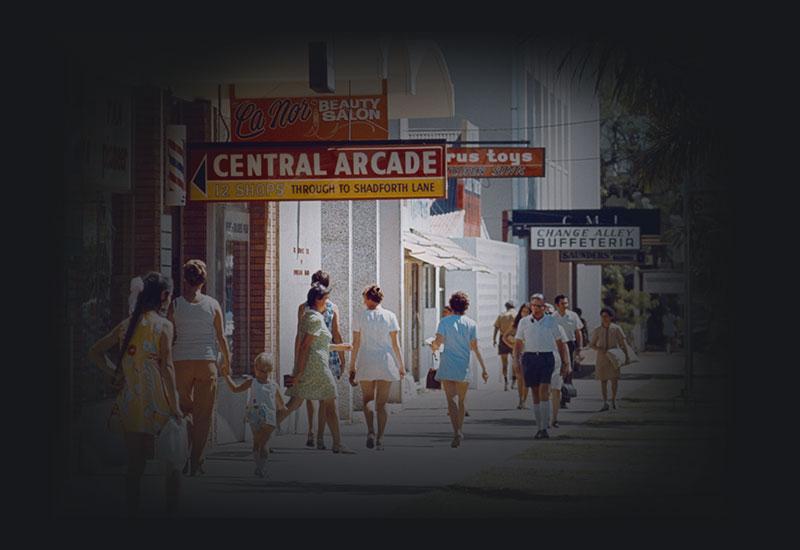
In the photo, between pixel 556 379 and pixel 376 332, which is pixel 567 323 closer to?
pixel 556 379

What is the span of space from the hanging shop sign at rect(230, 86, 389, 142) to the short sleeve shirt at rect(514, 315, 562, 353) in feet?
9.41

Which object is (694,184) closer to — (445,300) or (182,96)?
(445,300)

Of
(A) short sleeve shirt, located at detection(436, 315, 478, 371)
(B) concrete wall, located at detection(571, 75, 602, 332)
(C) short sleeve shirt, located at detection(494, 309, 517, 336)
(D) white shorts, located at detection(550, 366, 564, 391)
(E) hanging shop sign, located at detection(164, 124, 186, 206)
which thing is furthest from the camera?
(B) concrete wall, located at detection(571, 75, 602, 332)

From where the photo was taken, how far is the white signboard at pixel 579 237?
3325cm

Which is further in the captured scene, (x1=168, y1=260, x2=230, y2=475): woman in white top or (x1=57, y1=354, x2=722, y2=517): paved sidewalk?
(x1=168, y1=260, x2=230, y2=475): woman in white top

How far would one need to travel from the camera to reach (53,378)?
11.8 m

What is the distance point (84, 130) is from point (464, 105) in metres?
25.5

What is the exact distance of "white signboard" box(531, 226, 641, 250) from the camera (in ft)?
109

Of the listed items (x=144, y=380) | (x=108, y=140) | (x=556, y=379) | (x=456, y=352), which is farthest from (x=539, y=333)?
(x=144, y=380)

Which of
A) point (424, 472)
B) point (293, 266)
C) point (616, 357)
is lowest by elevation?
point (424, 472)

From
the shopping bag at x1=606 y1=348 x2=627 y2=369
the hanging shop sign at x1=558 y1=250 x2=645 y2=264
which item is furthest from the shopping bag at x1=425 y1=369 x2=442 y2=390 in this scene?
the hanging shop sign at x1=558 y1=250 x2=645 y2=264

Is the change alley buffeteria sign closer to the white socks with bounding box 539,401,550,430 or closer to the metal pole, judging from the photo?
the metal pole

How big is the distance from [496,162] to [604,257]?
49.9ft

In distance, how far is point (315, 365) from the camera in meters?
16.5
